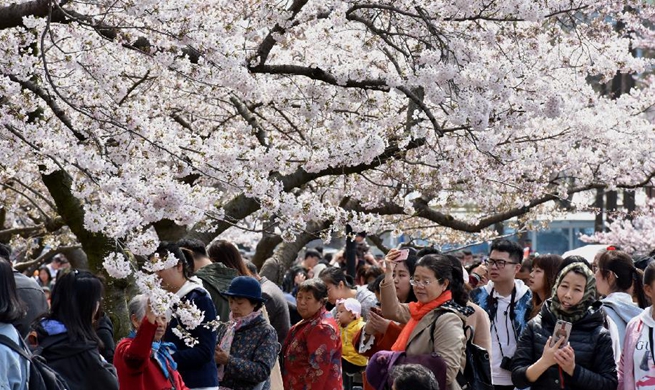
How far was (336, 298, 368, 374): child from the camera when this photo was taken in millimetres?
8352

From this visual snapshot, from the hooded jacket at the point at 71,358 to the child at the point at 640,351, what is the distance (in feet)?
9.44

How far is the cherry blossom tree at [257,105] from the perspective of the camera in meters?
6.17

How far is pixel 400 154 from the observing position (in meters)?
9.02

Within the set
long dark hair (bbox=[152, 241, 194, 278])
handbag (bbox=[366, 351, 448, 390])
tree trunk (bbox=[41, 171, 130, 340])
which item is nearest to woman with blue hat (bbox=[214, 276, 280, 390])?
long dark hair (bbox=[152, 241, 194, 278])

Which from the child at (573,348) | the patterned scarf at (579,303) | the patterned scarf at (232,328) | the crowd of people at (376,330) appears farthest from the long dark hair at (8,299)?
the patterned scarf at (579,303)

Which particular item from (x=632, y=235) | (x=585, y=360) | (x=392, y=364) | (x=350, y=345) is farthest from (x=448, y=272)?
(x=632, y=235)

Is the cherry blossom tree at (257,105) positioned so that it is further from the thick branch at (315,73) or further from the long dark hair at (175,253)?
the long dark hair at (175,253)

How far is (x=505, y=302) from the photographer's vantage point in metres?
7.35

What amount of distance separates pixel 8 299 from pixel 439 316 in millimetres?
2251

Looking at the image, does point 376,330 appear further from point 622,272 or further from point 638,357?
point 622,272

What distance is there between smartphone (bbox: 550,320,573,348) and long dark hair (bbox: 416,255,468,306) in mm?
526

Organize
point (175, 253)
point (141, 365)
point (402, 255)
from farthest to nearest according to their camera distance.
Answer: point (402, 255)
point (175, 253)
point (141, 365)

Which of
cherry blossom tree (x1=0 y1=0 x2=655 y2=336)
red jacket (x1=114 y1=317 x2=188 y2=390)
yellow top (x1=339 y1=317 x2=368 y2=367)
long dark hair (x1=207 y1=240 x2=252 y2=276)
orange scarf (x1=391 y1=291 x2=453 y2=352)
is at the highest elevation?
cherry blossom tree (x1=0 y1=0 x2=655 y2=336)

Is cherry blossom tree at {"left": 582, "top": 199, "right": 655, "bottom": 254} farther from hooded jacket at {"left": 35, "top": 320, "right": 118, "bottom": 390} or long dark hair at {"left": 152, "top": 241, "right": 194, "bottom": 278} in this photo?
hooded jacket at {"left": 35, "top": 320, "right": 118, "bottom": 390}
